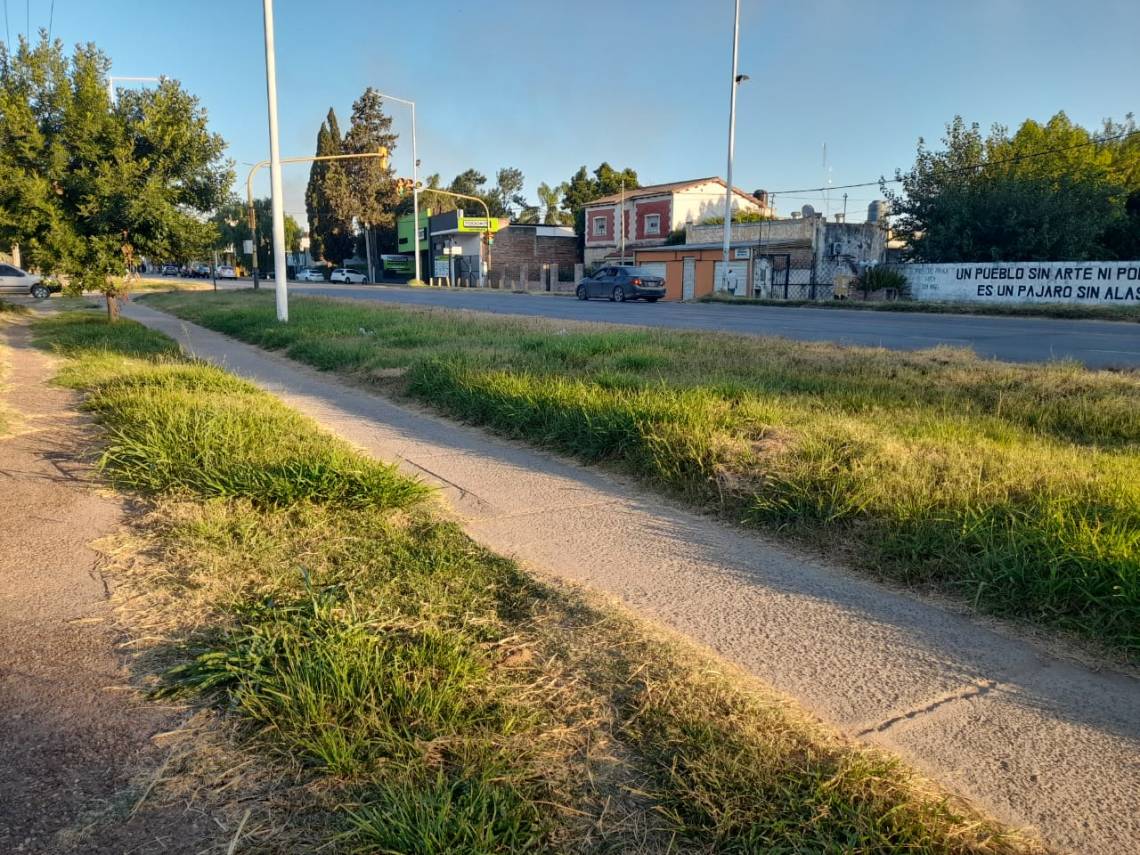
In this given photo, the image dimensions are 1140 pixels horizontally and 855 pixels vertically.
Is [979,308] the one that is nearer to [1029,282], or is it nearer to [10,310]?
[1029,282]

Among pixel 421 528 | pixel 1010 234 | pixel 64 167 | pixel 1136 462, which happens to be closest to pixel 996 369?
pixel 1136 462

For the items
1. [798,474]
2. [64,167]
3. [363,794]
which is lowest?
[363,794]

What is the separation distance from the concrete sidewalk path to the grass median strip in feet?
0.75

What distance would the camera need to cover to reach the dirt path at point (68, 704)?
7.73 feet

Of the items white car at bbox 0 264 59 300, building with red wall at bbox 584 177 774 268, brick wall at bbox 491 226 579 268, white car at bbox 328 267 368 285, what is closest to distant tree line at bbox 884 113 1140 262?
building with red wall at bbox 584 177 774 268

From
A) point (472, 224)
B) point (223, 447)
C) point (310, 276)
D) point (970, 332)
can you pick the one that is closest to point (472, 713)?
point (223, 447)

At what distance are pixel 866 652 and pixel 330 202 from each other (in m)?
80.1

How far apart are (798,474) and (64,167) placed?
1594 cm

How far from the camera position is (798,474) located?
5344mm

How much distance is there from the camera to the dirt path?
2355mm

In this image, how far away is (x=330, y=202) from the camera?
252ft

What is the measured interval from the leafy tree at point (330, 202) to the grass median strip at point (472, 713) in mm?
76621

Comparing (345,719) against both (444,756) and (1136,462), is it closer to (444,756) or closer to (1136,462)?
(444,756)

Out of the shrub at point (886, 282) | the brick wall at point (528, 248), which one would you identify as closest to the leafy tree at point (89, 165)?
the shrub at point (886, 282)
